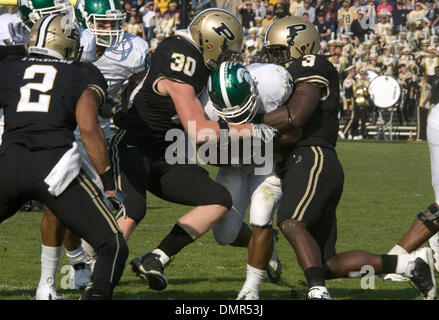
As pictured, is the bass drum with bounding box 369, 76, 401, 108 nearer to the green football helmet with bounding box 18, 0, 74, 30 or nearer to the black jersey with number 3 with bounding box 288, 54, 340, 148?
the green football helmet with bounding box 18, 0, 74, 30

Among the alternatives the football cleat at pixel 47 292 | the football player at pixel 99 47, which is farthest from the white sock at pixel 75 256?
the football cleat at pixel 47 292

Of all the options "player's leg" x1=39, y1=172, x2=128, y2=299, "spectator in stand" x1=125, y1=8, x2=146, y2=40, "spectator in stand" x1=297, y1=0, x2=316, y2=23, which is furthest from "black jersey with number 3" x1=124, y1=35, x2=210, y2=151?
"spectator in stand" x1=297, y1=0, x2=316, y2=23

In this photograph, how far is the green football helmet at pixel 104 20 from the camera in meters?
6.15

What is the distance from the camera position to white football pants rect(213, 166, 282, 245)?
5.21 m

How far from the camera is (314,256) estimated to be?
15.9 ft

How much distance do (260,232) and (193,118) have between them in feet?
2.41

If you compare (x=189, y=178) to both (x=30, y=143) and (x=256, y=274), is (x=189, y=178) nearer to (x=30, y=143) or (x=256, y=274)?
(x=256, y=274)

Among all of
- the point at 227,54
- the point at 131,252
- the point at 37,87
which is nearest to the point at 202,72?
the point at 227,54

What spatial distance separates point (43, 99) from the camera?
4508 millimetres

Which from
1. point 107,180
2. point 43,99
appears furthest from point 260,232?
point 43,99

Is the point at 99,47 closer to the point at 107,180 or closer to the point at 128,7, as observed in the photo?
the point at 107,180

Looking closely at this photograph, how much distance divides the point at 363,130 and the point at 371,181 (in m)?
8.46

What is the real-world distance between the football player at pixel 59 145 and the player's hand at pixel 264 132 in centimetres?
82

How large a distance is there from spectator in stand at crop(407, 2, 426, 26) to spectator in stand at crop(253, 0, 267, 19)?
3574mm
